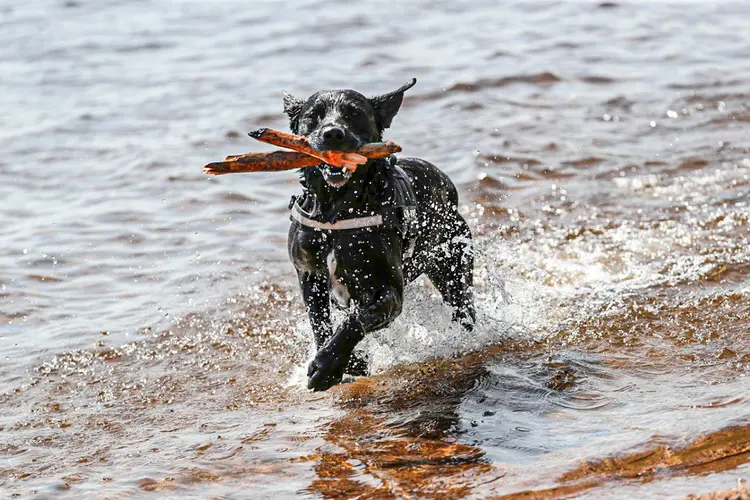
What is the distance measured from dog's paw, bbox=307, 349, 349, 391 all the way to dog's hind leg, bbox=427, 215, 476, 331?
137 cm

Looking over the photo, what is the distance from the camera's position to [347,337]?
509 cm

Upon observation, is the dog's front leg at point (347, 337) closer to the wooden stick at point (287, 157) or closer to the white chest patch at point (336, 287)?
the white chest patch at point (336, 287)

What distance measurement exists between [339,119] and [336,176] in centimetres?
32

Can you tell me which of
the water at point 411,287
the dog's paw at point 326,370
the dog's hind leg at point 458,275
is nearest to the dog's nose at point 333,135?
the dog's paw at point 326,370

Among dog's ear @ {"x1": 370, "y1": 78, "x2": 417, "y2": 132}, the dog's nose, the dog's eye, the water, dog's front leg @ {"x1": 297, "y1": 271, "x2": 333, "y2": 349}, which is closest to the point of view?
the water

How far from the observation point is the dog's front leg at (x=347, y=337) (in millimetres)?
5012

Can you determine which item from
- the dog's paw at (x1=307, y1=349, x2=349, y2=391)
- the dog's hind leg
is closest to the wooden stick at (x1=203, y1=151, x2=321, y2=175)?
the dog's paw at (x1=307, y1=349, x2=349, y2=391)

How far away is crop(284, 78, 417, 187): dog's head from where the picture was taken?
494 centimetres

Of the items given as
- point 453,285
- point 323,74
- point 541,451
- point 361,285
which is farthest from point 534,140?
point 541,451

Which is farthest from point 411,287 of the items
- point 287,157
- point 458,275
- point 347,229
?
point 287,157

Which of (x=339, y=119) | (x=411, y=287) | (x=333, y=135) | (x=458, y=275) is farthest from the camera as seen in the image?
(x=411, y=287)

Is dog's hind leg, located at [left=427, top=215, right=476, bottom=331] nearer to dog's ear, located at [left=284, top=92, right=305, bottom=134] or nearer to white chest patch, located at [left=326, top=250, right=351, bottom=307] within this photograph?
white chest patch, located at [left=326, top=250, right=351, bottom=307]

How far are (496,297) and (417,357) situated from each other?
1120mm

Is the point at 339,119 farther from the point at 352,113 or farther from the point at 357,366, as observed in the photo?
the point at 357,366
